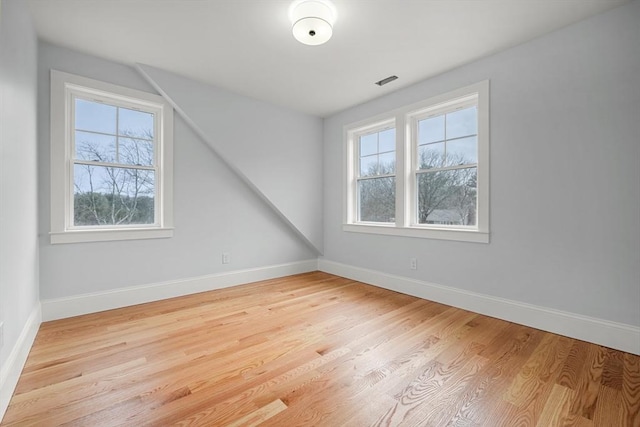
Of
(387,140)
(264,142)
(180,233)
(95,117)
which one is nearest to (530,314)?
(387,140)

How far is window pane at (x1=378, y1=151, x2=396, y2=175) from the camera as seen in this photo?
364cm

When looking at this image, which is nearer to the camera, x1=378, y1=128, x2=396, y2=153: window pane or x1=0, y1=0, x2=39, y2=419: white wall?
x1=0, y1=0, x2=39, y2=419: white wall

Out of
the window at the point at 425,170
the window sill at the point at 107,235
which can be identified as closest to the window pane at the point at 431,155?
the window at the point at 425,170

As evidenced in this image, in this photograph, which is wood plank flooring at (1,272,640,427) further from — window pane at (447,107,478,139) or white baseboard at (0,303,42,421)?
window pane at (447,107,478,139)

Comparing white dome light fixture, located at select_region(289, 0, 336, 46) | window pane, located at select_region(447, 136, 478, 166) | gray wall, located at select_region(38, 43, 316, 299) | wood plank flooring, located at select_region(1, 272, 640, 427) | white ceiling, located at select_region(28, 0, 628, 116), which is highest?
white ceiling, located at select_region(28, 0, 628, 116)

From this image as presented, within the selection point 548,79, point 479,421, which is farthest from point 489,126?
point 479,421

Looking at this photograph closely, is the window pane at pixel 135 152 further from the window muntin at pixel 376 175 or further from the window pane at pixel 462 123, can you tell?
the window pane at pixel 462 123

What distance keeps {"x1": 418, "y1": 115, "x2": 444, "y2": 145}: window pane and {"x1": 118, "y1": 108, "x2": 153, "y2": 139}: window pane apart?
3097 millimetres

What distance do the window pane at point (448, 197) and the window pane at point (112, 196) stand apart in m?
3.11

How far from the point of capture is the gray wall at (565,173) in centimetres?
200

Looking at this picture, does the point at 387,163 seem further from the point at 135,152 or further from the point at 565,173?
the point at 135,152

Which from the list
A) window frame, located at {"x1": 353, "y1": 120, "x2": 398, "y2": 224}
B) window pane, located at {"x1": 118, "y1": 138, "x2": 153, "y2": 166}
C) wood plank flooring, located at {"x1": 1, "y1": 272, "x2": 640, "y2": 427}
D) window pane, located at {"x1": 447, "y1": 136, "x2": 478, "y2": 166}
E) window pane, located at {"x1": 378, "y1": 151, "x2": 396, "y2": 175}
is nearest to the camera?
wood plank flooring, located at {"x1": 1, "y1": 272, "x2": 640, "y2": 427}

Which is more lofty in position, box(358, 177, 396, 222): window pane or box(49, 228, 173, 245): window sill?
box(358, 177, 396, 222): window pane

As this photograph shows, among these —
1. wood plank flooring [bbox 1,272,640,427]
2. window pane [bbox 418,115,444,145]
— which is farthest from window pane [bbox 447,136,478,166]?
wood plank flooring [bbox 1,272,640,427]
